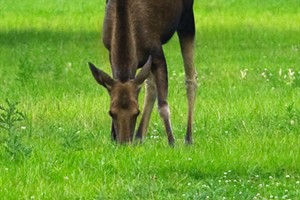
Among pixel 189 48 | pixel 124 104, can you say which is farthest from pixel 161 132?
pixel 124 104

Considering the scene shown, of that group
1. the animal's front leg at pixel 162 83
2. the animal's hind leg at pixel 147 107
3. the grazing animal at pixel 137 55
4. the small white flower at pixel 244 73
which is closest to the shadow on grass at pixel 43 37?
the small white flower at pixel 244 73

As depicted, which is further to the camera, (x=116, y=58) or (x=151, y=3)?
(x=151, y=3)

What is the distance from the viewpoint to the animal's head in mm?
10672

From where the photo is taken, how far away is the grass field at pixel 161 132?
30.8 ft

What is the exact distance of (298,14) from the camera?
34125 millimetres

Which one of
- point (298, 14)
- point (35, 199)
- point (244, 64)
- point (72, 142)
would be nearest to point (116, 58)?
point (72, 142)

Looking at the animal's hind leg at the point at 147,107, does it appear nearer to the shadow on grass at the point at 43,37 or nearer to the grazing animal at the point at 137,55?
the grazing animal at the point at 137,55

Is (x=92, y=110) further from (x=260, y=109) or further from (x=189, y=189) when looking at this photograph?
(x=189, y=189)

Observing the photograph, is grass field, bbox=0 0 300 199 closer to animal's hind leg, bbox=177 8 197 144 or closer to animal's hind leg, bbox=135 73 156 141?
animal's hind leg, bbox=135 73 156 141

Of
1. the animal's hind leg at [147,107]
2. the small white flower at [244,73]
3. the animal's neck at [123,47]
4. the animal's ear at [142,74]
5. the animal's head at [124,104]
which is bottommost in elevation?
the small white flower at [244,73]

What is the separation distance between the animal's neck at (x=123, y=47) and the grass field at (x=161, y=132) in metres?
0.74

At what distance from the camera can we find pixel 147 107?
40.4 feet

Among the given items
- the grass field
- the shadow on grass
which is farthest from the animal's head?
the shadow on grass

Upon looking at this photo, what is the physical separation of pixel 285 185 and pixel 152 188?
3.93 ft
